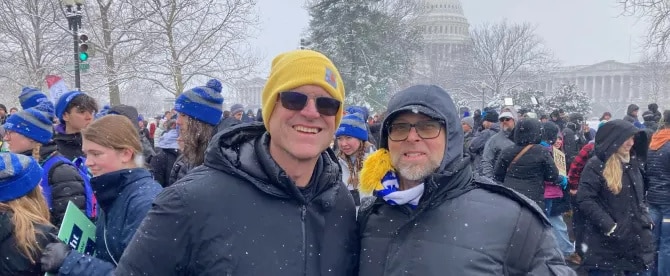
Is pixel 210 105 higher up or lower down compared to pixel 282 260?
higher up

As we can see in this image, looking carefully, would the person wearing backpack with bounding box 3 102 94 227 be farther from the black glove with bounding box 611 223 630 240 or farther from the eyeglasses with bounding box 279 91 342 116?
the black glove with bounding box 611 223 630 240

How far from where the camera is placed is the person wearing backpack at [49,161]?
3.51m

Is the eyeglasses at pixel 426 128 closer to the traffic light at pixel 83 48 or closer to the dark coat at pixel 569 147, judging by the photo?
the dark coat at pixel 569 147

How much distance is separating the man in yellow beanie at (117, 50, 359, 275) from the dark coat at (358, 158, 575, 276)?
153 millimetres

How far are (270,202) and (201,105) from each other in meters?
2.44

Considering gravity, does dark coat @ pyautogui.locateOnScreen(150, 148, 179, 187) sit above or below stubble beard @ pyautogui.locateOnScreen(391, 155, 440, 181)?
below

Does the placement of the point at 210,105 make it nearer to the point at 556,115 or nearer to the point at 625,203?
the point at 625,203

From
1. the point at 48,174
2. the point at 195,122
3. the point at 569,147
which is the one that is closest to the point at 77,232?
the point at 48,174

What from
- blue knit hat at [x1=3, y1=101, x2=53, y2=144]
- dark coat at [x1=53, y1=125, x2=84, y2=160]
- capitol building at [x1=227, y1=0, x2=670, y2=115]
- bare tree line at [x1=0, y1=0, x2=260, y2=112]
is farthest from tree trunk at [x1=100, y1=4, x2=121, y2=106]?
capitol building at [x1=227, y1=0, x2=670, y2=115]

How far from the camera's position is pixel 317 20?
3425 cm

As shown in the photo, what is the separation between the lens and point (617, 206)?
4.91 m

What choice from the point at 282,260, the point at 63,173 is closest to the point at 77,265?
the point at 282,260

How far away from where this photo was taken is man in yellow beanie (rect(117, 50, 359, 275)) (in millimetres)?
1825

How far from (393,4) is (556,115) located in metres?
26.1
